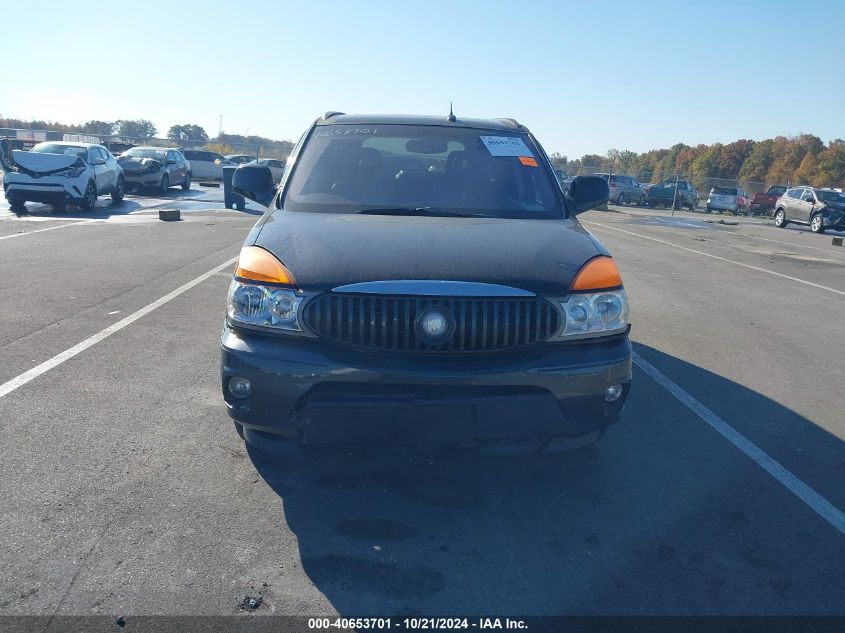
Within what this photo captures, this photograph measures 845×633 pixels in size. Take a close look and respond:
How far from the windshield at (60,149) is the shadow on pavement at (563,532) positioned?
17.3 m

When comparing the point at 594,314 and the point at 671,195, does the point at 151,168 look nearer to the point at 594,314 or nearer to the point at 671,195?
the point at 594,314

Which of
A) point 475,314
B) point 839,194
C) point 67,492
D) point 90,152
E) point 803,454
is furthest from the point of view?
point 839,194

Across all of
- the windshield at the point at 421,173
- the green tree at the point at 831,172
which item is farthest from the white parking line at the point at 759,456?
the green tree at the point at 831,172

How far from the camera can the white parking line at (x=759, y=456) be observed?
369 cm

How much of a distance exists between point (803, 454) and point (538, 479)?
1758 millimetres

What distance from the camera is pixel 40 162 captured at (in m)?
18.0

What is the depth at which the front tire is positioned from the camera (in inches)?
740

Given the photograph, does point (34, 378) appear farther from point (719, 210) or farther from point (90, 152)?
point (719, 210)

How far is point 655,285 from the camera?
11008mm

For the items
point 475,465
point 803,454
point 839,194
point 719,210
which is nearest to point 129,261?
point 475,465

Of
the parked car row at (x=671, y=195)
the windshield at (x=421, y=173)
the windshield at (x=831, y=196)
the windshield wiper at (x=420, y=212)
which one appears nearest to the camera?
the windshield wiper at (x=420, y=212)

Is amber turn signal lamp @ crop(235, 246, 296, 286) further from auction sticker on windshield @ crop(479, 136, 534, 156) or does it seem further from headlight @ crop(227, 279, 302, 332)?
auction sticker on windshield @ crop(479, 136, 534, 156)

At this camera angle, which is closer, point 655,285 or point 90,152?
point 655,285

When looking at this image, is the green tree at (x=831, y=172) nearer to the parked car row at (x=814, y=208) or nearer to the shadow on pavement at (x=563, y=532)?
the parked car row at (x=814, y=208)
